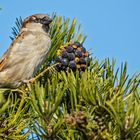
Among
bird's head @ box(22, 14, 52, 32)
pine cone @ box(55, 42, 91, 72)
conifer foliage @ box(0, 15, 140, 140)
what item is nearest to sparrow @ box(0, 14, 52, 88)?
bird's head @ box(22, 14, 52, 32)

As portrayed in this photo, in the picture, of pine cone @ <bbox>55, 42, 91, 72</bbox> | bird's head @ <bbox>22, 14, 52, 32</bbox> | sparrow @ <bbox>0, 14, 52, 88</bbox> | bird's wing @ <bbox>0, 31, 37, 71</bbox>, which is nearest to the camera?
pine cone @ <bbox>55, 42, 91, 72</bbox>

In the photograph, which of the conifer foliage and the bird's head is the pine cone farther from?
the bird's head

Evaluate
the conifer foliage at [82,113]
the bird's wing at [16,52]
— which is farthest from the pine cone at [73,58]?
the bird's wing at [16,52]

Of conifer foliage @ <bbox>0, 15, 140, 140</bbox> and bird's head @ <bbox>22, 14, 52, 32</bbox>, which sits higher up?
bird's head @ <bbox>22, 14, 52, 32</bbox>

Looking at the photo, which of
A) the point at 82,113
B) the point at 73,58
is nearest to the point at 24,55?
the point at 73,58

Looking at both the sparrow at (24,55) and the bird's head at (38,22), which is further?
the sparrow at (24,55)

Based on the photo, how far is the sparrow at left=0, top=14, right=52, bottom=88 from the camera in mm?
2801

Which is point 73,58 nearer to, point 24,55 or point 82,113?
point 82,113

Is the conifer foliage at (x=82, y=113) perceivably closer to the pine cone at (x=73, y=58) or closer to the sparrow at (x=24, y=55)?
the pine cone at (x=73, y=58)

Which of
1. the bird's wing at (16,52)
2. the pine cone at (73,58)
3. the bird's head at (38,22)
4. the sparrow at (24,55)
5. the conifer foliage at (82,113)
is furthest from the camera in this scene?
the bird's wing at (16,52)

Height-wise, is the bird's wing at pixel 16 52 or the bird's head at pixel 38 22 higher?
the bird's head at pixel 38 22

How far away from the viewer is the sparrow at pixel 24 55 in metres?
2.80

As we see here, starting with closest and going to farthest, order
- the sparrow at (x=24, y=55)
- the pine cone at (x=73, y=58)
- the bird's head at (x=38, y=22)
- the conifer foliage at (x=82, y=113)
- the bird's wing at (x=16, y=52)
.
Answer: the conifer foliage at (x=82, y=113) < the pine cone at (x=73, y=58) < the bird's head at (x=38, y=22) < the sparrow at (x=24, y=55) < the bird's wing at (x=16, y=52)

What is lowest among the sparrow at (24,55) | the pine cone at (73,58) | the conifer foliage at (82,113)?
the conifer foliage at (82,113)
